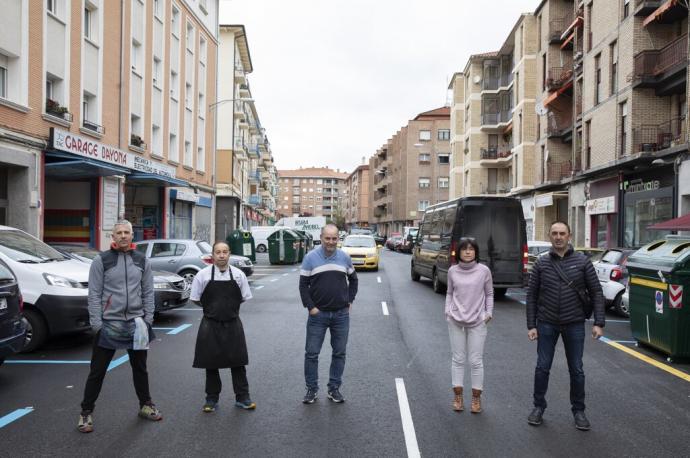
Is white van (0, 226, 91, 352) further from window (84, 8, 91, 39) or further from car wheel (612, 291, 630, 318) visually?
window (84, 8, 91, 39)

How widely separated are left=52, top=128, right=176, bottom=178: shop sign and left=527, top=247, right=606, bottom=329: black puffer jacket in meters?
14.7

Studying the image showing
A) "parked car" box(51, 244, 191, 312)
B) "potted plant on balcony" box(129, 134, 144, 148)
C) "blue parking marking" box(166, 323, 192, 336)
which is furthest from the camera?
"potted plant on balcony" box(129, 134, 144, 148)

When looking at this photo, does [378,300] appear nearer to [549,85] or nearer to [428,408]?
[428,408]

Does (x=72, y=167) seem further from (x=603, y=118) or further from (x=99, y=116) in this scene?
(x=603, y=118)

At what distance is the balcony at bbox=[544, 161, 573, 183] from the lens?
108 feet

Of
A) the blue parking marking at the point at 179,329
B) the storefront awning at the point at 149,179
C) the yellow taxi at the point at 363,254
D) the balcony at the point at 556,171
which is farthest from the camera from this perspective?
the balcony at the point at 556,171

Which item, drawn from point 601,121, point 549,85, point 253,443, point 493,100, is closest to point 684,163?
point 601,121

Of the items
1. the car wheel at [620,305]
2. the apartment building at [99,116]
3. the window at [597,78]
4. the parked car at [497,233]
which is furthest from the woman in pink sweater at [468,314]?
the window at [597,78]

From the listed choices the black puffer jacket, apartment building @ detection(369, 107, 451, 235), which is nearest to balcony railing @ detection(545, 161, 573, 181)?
the black puffer jacket

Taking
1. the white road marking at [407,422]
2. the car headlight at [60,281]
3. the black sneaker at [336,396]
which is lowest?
the white road marking at [407,422]

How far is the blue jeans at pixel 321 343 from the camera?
18.4 ft

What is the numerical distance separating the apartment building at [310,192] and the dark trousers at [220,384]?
169038 mm

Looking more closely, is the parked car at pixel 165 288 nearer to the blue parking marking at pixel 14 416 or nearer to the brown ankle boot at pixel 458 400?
the blue parking marking at pixel 14 416

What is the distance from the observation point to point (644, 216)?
22.6m
